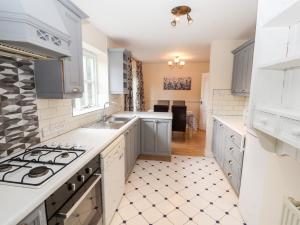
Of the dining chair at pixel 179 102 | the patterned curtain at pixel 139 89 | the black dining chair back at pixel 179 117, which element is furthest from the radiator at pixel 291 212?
the patterned curtain at pixel 139 89

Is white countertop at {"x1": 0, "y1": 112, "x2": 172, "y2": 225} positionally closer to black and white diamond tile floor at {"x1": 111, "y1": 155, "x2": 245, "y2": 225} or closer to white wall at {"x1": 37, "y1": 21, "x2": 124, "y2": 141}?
white wall at {"x1": 37, "y1": 21, "x2": 124, "y2": 141}

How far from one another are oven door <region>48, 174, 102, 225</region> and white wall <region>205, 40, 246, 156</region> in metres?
2.75

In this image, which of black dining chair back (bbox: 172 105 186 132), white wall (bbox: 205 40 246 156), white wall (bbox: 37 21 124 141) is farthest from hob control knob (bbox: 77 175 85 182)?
black dining chair back (bbox: 172 105 186 132)

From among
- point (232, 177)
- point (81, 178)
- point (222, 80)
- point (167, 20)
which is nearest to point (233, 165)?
point (232, 177)

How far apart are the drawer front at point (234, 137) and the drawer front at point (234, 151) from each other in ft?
0.14

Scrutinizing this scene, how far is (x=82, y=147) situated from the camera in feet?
4.71

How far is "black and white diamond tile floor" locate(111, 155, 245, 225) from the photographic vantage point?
1811 mm

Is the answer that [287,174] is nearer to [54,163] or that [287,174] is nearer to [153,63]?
[54,163]

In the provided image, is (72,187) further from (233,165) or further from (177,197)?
(233,165)

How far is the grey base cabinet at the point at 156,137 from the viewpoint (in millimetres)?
3135

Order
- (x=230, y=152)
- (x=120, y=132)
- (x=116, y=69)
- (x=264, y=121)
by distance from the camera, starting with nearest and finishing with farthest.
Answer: (x=264, y=121) < (x=120, y=132) < (x=230, y=152) < (x=116, y=69)

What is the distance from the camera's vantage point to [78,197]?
1102mm

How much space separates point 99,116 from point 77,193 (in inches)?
70.7

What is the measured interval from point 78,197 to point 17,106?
856 mm
